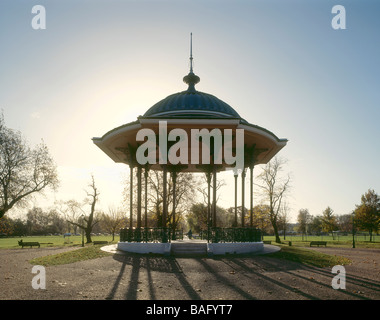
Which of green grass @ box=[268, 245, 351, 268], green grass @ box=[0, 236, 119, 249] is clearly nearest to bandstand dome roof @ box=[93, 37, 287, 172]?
green grass @ box=[268, 245, 351, 268]

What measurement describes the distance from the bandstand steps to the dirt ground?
2923mm

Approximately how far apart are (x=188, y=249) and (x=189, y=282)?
28.1ft

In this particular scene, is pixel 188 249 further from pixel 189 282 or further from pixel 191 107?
pixel 191 107

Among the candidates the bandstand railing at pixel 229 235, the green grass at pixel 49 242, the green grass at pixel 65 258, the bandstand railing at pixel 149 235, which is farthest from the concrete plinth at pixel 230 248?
the green grass at pixel 49 242

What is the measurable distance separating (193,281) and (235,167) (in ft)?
56.5

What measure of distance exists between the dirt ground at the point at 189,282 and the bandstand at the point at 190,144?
4235mm

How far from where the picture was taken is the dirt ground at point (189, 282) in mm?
8656

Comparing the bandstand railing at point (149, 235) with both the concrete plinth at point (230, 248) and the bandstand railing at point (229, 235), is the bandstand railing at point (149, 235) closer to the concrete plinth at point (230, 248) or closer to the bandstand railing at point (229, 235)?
the bandstand railing at point (229, 235)

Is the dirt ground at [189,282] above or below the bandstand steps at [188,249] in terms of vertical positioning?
above

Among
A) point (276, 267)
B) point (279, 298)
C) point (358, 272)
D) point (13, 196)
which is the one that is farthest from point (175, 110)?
point (13, 196)

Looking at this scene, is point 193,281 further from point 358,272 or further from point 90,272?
point 358,272

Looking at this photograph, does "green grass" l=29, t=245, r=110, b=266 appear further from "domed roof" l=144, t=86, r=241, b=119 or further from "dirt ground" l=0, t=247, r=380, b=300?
"domed roof" l=144, t=86, r=241, b=119

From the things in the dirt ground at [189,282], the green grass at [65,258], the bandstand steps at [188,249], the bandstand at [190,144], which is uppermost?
the bandstand at [190,144]

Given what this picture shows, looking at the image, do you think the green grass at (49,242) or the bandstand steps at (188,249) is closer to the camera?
the bandstand steps at (188,249)
